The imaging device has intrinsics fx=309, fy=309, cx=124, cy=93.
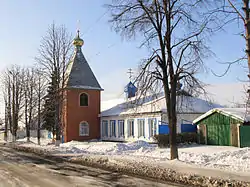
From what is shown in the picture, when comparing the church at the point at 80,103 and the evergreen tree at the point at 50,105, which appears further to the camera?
the church at the point at 80,103

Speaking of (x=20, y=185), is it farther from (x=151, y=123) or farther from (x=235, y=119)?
(x=151, y=123)

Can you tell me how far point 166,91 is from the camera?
15.0 m

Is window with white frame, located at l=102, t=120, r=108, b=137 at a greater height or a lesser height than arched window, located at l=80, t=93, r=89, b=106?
lesser

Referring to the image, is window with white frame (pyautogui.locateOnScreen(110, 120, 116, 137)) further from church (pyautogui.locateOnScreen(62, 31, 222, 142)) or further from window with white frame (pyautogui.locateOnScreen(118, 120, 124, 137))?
window with white frame (pyautogui.locateOnScreen(118, 120, 124, 137))

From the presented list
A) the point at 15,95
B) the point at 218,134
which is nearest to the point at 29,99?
the point at 15,95

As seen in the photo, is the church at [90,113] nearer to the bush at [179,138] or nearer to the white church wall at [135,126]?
the white church wall at [135,126]

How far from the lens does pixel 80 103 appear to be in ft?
123

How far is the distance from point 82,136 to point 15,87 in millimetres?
12597

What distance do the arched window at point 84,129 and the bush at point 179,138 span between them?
47.7ft

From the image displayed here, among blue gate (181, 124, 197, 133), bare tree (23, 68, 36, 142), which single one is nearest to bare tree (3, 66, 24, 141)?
bare tree (23, 68, 36, 142)

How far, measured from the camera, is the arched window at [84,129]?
123 ft

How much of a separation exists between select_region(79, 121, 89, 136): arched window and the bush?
1453 cm

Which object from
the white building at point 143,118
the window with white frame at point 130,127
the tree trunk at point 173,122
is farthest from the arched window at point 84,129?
the tree trunk at point 173,122

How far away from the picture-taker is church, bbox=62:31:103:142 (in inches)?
1436
